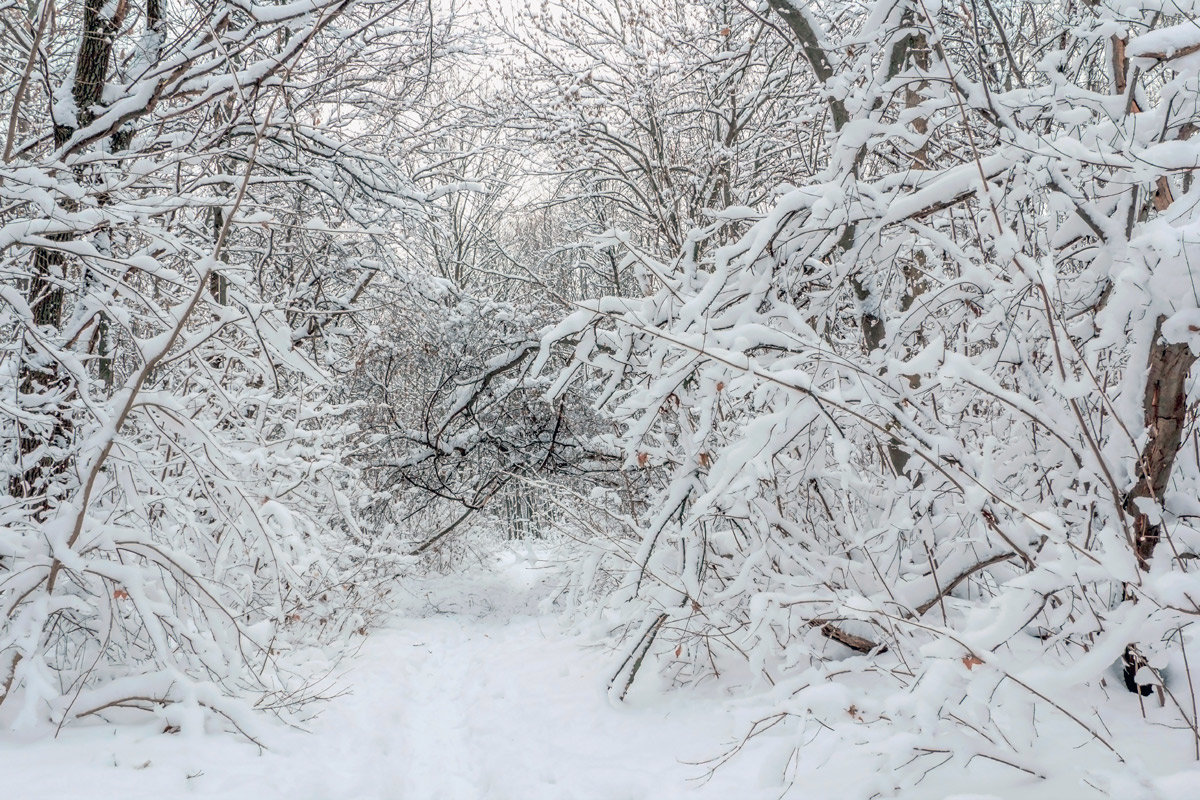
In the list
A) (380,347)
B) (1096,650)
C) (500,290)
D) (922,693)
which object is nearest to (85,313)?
(922,693)

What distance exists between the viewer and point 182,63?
3.96 m

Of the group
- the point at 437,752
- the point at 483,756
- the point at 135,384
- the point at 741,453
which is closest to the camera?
the point at 741,453

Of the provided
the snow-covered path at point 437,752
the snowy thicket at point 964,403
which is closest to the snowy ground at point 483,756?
the snow-covered path at point 437,752

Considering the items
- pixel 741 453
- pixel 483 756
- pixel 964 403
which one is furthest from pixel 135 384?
pixel 964 403

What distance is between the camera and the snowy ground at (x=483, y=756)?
264cm

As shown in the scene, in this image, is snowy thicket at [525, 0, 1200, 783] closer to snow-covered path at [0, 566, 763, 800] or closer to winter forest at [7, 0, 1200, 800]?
winter forest at [7, 0, 1200, 800]

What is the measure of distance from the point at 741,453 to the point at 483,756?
118 inches

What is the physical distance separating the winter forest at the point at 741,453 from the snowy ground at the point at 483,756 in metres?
0.03

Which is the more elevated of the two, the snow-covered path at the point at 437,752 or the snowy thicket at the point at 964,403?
the snowy thicket at the point at 964,403

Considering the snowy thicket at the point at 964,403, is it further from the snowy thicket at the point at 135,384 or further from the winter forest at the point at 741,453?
the snowy thicket at the point at 135,384

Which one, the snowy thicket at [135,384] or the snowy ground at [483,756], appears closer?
the snowy ground at [483,756]

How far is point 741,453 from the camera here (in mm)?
2295

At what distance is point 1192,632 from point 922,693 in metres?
0.64

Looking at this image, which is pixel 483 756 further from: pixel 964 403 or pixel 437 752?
pixel 964 403
